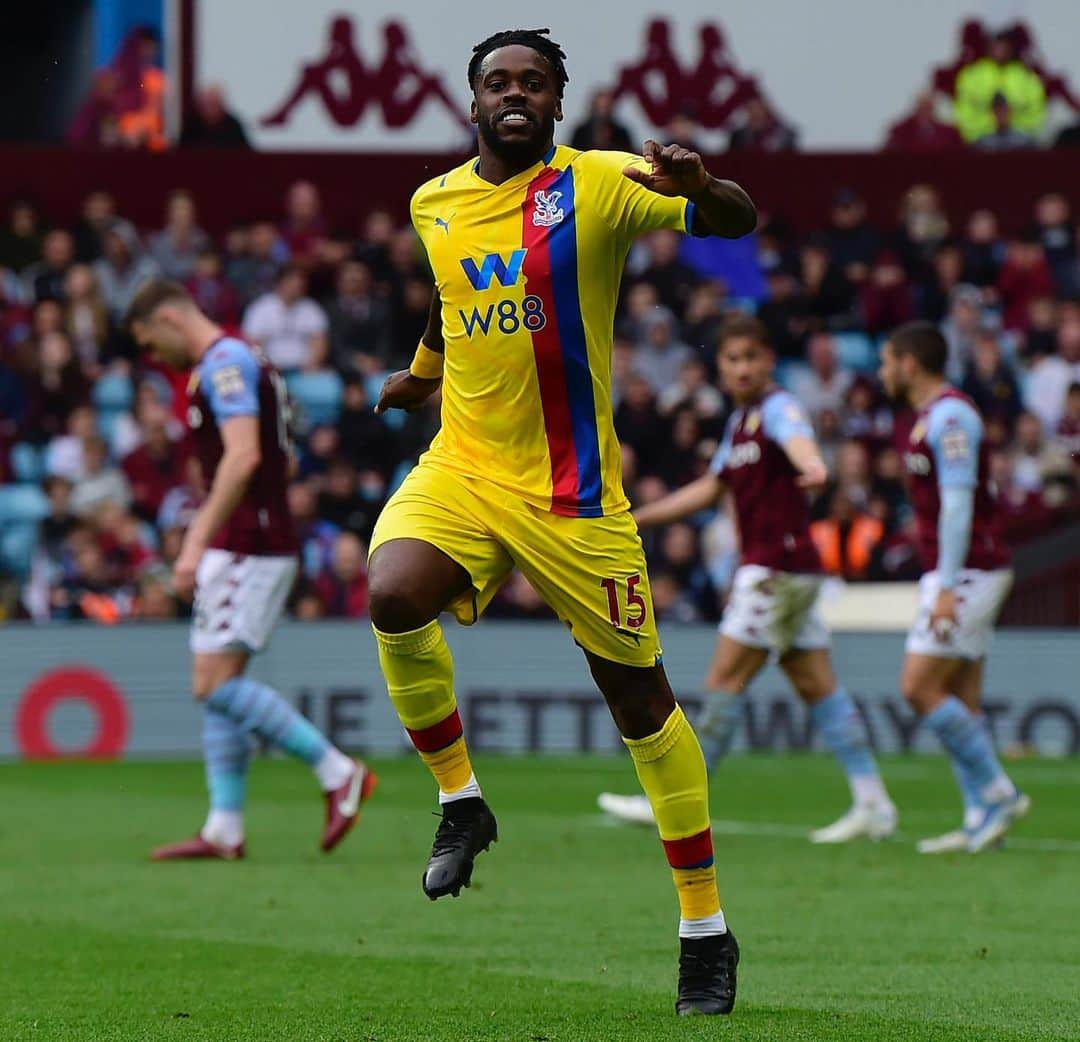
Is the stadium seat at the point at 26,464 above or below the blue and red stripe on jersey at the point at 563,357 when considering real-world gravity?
below

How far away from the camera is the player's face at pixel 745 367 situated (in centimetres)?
1093

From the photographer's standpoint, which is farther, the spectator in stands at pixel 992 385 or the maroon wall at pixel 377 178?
the maroon wall at pixel 377 178

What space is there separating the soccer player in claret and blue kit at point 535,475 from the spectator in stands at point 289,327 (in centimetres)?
1383

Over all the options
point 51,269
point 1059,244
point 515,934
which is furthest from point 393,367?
point 515,934

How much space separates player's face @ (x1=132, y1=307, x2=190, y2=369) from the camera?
33.3 feet

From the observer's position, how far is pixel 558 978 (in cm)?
637

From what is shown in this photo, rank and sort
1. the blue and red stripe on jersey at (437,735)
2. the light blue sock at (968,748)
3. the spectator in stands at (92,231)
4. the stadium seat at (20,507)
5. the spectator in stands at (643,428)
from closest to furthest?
1. the blue and red stripe on jersey at (437,735)
2. the light blue sock at (968,748)
3. the stadium seat at (20,507)
4. the spectator in stands at (643,428)
5. the spectator in stands at (92,231)

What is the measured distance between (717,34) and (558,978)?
1674 centimetres

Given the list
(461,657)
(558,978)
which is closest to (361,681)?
(461,657)

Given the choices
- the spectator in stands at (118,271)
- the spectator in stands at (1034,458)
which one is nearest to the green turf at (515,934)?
the spectator in stands at (1034,458)

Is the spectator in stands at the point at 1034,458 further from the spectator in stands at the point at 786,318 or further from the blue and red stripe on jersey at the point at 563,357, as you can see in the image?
the blue and red stripe on jersey at the point at 563,357

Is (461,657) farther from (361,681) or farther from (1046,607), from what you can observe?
(1046,607)

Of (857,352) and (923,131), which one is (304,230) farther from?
(923,131)

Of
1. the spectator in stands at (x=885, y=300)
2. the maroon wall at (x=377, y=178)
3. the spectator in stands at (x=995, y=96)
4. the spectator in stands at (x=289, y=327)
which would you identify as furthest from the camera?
the spectator in stands at (x=995, y=96)
